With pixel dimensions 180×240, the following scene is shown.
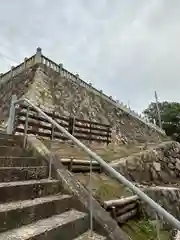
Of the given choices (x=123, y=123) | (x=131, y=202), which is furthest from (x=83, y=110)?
(x=131, y=202)

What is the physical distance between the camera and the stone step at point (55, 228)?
2018 millimetres

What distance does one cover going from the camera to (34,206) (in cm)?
244

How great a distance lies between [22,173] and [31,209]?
2.53 ft

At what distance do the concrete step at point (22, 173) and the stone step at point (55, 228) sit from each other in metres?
0.72

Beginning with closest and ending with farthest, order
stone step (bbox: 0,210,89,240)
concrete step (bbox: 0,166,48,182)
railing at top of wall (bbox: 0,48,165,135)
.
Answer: stone step (bbox: 0,210,89,240) < concrete step (bbox: 0,166,48,182) < railing at top of wall (bbox: 0,48,165,135)

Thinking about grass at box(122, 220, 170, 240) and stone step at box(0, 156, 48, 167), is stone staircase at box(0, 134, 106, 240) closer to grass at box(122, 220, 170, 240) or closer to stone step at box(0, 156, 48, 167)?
stone step at box(0, 156, 48, 167)

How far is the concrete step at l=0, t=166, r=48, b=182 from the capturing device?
2.86 metres

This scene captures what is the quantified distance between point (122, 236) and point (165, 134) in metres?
24.8

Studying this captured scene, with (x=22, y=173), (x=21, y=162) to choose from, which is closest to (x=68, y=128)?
(x=21, y=162)

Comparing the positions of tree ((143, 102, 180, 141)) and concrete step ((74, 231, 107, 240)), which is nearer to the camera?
concrete step ((74, 231, 107, 240))

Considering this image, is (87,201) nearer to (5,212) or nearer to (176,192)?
(5,212)

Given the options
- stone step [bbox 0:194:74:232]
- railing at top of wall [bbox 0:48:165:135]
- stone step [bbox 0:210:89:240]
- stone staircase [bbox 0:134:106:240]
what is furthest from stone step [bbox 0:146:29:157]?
railing at top of wall [bbox 0:48:165:135]

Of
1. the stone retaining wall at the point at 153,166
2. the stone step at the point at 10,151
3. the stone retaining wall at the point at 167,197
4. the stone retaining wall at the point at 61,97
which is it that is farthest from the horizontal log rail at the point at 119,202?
the stone retaining wall at the point at 61,97

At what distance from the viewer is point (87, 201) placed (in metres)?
2.97
